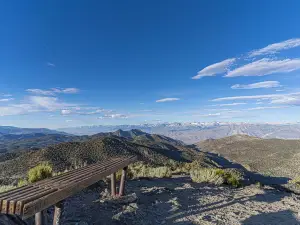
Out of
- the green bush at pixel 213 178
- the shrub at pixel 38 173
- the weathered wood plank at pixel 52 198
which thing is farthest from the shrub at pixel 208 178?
the weathered wood plank at pixel 52 198

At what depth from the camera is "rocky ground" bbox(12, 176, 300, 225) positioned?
18.8 ft

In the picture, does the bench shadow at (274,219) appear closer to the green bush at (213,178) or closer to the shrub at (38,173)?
the green bush at (213,178)

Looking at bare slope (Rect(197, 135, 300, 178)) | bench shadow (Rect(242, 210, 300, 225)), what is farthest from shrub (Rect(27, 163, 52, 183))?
bare slope (Rect(197, 135, 300, 178))

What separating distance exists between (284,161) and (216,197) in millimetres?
54484

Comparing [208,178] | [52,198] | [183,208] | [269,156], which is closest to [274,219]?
[183,208]

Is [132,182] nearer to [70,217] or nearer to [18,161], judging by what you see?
[70,217]

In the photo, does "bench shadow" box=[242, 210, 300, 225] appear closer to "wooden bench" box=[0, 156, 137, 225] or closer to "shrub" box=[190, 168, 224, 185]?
"wooden bench" box=[0, 156, 137, 225]

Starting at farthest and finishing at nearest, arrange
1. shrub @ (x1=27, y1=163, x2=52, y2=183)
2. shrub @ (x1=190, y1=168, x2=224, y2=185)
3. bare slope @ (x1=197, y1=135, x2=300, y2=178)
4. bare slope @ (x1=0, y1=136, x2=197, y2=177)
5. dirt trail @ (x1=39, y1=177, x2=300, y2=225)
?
bare slope @ (x1=197, y1=135, x2=300, y2=178) < bare slope @ (x1=0, y1=136, x2=197, y2=177) < shrub @ (x1=190, y1=168, x2=224, y2=185) < shrub @ (x1=27, y1=163, x2=52, y2=183) < dirt trail @ (x1=39, y1=177, x2=300, y2=225)

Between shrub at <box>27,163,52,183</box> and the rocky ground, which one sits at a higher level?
shrub at <box>27,163,52,183</box>

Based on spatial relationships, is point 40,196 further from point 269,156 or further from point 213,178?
point 269,156

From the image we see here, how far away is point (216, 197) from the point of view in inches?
316

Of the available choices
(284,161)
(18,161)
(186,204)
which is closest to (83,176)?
(186,204)

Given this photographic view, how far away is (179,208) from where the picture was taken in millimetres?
6656

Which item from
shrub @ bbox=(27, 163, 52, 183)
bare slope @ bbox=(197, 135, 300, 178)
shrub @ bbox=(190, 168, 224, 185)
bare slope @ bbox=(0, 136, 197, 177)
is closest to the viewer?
shrub @ bbox=(27, 163, 52, 183)
